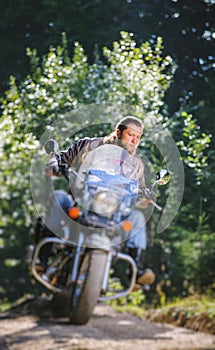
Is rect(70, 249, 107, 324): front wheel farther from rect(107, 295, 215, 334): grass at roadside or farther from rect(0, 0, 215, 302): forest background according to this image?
rect(107, 295, 215, 334): grass at roadside

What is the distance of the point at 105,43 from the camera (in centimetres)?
94

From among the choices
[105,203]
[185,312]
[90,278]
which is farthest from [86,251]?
[185,312]

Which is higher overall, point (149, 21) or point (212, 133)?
point (149, 21)

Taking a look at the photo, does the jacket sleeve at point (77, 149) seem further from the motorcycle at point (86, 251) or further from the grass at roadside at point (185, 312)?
the grass at roadside at point (185, 312)

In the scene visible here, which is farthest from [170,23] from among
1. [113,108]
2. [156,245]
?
[156,245]

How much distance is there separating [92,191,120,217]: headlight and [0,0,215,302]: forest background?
8 centimetres

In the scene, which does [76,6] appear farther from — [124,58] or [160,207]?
[160,207]

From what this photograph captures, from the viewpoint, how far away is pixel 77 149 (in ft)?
2.33

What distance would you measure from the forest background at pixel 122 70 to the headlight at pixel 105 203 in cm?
8

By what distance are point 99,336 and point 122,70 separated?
0.68m

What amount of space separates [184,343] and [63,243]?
1.29 ft

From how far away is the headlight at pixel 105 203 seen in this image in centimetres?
78

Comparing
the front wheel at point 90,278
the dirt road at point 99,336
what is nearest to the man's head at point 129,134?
the front wheel at point 90,278

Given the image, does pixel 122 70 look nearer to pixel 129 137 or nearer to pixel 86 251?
pixel 129 137
